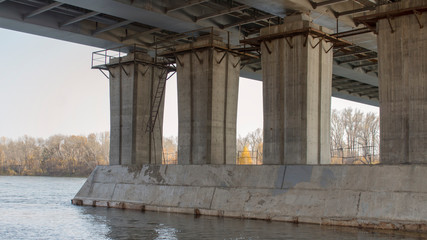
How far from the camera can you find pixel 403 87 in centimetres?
2334

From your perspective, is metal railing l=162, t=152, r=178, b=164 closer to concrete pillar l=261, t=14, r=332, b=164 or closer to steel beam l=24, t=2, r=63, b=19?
concrete pillar l=261, t=14, r=332, b=164

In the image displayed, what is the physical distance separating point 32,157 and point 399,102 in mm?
132676

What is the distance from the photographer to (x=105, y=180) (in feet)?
112

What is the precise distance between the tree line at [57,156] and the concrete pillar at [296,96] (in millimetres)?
103368

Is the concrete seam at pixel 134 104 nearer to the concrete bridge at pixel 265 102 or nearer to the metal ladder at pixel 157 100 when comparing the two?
the concrete bridge at pixel 265 102

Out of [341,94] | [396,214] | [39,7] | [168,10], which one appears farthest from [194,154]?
[341,94]

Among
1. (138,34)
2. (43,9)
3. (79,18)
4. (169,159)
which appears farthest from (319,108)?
(169,159)

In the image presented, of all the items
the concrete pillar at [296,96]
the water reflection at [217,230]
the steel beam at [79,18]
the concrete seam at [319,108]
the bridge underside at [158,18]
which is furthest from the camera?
the steel beam at [79,18]

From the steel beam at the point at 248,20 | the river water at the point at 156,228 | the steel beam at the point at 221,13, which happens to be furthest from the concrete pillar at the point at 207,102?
the river water at the point at 156,228

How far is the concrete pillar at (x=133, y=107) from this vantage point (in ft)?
124

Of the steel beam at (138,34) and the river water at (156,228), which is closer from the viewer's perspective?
the river water at (156,228)

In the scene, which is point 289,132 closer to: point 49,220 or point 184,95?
point 184,95

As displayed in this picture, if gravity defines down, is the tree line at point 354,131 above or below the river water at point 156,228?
above

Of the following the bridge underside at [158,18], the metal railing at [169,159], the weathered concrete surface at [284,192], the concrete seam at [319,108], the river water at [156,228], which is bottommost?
the river water at [156,228]
